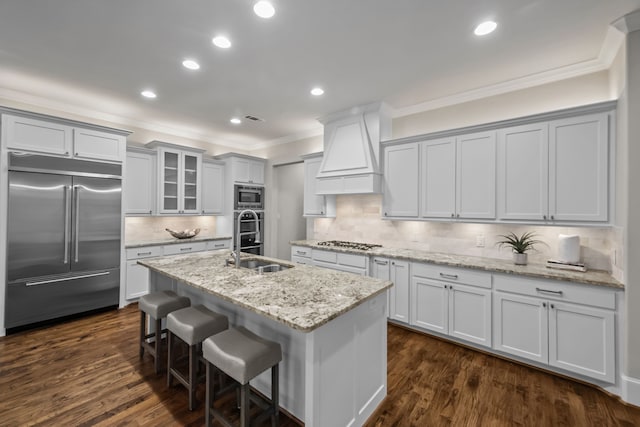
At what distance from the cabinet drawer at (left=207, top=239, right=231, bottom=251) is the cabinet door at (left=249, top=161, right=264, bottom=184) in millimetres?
1315

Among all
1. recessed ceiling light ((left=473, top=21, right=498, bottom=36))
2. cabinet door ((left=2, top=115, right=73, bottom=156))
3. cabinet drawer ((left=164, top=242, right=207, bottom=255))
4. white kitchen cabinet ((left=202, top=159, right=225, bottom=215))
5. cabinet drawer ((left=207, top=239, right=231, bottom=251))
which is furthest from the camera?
white kitchen cabinet ((left=202, top=159, right=225, bottom=215))

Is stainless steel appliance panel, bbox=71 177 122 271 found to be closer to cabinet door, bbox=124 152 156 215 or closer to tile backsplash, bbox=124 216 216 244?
cabinet door, bbox=124 152 156 215

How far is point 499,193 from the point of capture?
285cm

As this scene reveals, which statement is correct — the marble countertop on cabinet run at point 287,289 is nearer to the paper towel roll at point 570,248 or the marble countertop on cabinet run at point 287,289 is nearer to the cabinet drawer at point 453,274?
the cabinet drawer at point 453,274

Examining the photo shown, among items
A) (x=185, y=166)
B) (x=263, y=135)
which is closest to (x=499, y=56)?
(x=263, y=135)

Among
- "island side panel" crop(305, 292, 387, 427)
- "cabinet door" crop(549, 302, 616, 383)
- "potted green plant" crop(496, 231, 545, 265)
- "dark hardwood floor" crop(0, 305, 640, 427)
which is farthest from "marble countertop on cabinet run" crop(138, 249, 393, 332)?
"potted green plant" crop(496, 231, 545, 265)

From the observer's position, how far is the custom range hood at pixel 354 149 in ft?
12.3

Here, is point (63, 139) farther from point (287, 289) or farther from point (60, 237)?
point (287, 289)

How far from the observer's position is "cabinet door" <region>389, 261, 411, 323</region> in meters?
3.23

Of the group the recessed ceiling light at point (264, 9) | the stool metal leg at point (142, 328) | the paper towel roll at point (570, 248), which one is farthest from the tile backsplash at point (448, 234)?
the stool metal leg at point (142, 328)

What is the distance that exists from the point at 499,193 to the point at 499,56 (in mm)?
1309

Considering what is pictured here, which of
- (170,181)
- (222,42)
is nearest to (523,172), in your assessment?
(222,42)

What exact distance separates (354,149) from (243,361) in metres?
3.08

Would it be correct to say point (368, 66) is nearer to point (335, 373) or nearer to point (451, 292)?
point (451, 292)
